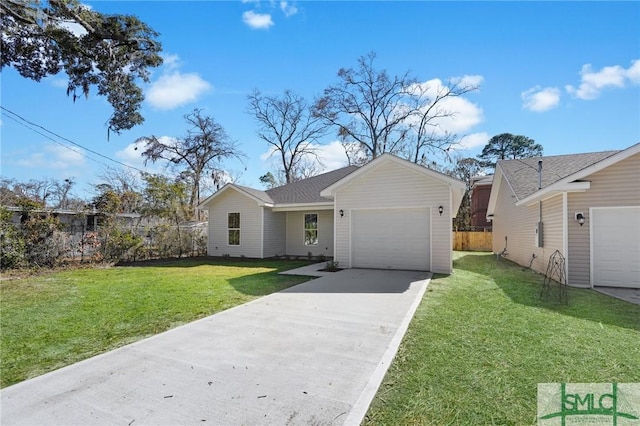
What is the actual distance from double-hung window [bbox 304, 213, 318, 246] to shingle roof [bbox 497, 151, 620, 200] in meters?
8.73

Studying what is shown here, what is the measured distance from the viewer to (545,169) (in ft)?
43.2

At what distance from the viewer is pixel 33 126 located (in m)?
14.5

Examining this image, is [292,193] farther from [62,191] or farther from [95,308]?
[62,191]

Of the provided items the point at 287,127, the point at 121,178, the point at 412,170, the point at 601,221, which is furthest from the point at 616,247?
the point at 121,178

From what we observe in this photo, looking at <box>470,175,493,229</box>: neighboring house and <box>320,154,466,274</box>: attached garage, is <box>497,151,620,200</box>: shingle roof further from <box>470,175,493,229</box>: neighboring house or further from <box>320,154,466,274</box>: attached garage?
<box>470,175,493,229</box>: neighboring house

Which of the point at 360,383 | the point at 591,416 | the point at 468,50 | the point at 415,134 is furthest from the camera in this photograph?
the point at 415,134

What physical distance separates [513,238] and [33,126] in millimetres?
22346

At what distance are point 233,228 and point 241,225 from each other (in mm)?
545

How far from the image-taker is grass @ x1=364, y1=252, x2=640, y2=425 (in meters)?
2.66

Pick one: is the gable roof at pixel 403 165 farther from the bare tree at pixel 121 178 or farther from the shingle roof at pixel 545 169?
the bare tree at pixel 121 178

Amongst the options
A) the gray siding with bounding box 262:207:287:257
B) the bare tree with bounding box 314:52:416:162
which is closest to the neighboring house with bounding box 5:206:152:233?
the gray siding with bounding box 262:207:287:257

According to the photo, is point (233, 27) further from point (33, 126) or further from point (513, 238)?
point (513, 238)

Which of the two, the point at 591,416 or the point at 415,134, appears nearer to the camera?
the point at 591,416

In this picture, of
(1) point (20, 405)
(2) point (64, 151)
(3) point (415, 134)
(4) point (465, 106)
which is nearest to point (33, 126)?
(2) point (64, 151)
